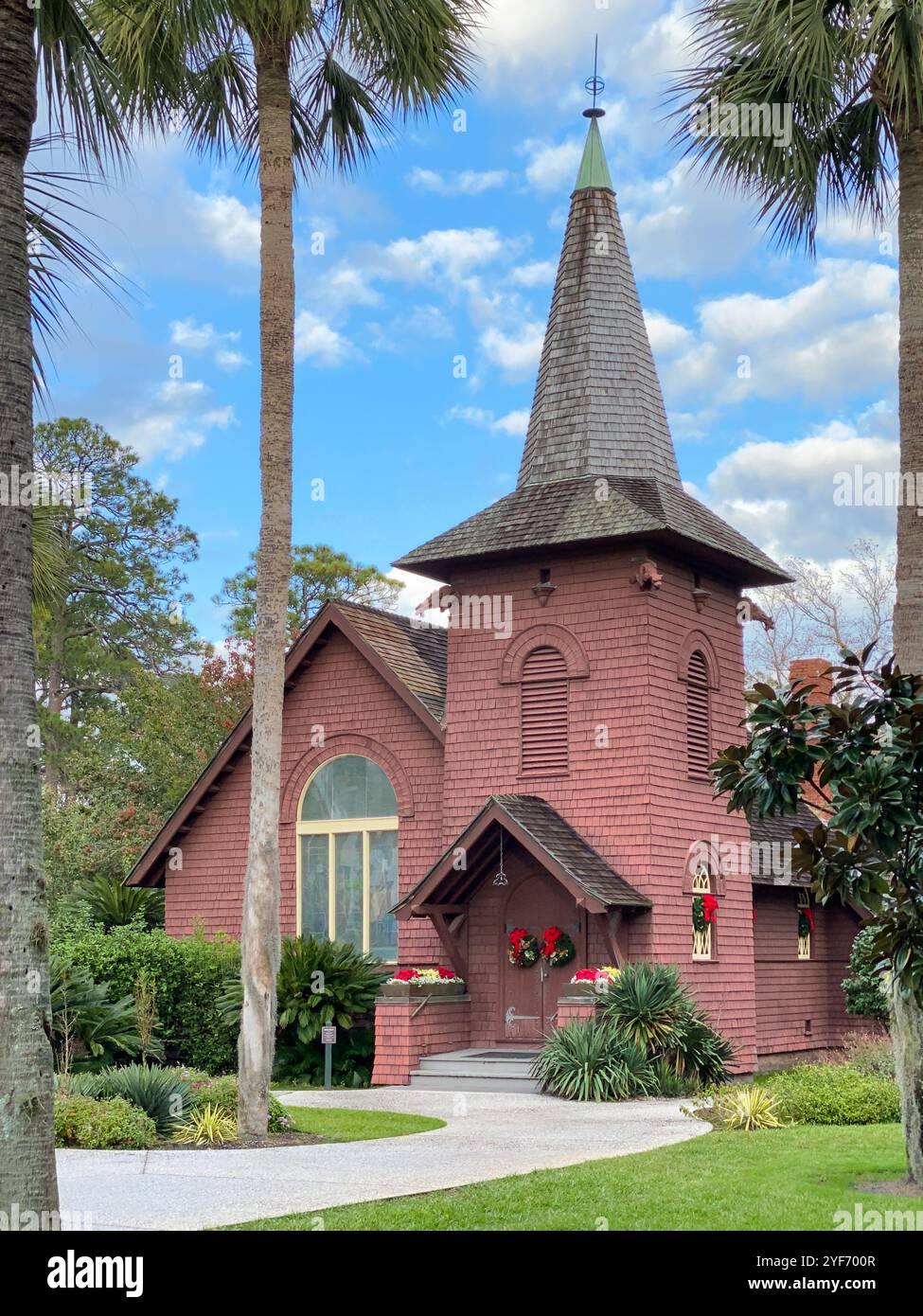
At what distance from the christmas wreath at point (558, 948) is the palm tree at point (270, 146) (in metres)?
7.02

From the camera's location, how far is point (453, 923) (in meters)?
23.0

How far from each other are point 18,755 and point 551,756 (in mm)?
15520

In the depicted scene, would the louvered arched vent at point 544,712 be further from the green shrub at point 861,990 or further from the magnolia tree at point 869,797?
the magnolia tree at point 869,797

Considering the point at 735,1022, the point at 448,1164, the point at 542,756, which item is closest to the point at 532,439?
the point at 542,756

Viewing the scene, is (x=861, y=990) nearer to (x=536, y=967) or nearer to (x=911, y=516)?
(x=536, y=967)

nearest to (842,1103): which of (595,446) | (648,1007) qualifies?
(648,1007)

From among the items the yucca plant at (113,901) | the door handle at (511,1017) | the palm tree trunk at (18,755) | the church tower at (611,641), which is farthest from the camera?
the yucca plant at (113,901)

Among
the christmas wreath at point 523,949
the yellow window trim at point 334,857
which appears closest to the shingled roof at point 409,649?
the yellow window trim at point 334,857

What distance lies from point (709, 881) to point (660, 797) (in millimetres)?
2312

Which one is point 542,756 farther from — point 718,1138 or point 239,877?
point 718,1138

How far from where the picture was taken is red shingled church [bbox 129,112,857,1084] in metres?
22.0

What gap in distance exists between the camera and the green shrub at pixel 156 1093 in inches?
597

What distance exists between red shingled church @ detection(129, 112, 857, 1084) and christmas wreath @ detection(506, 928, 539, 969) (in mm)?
208

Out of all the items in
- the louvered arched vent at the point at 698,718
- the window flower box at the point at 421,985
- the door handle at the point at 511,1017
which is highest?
the louvered arched vent at the point at 698,718
